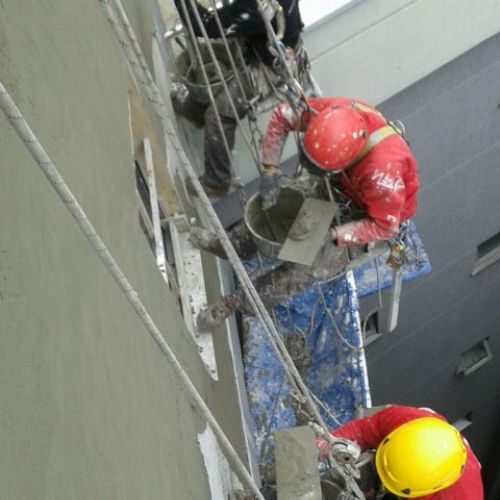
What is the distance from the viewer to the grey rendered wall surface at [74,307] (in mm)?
1030

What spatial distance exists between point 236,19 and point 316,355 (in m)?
2.83

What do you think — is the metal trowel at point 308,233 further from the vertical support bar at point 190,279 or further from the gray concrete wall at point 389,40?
the gray concrete wall at point 389,40

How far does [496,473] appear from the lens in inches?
439

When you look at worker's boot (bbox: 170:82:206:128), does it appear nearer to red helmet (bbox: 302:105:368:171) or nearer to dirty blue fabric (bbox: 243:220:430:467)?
dirty blue fabric (bbox: 243:220:430:467)

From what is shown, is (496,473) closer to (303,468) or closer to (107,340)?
(303,468)

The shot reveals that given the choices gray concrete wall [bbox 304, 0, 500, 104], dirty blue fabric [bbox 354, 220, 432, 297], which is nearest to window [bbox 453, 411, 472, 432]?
dirty blue fabric [bbox 354, 220, 432, 297]

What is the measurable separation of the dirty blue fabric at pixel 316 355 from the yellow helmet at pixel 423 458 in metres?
1.26

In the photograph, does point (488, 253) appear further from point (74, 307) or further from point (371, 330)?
point (74, 307)

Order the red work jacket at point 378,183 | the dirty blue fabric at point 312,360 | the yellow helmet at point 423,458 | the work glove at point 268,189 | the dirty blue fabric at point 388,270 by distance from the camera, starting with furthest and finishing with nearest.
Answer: the dirty blue fabric at point 388,270 < the dirty blue fabric at point 312,360 < the work glove at point 268,189 < the red work jacket at point 378,183 < the yellow helmet at point 423,458

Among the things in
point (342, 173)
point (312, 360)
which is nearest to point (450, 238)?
point (312, 360)

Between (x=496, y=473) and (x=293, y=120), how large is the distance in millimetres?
9694

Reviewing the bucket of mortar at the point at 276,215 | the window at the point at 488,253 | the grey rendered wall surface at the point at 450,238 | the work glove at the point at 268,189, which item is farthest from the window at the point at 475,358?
the work glove at the point at 268,189

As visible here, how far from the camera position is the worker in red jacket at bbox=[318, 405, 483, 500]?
10.4 feet

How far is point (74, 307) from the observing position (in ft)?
4.35
